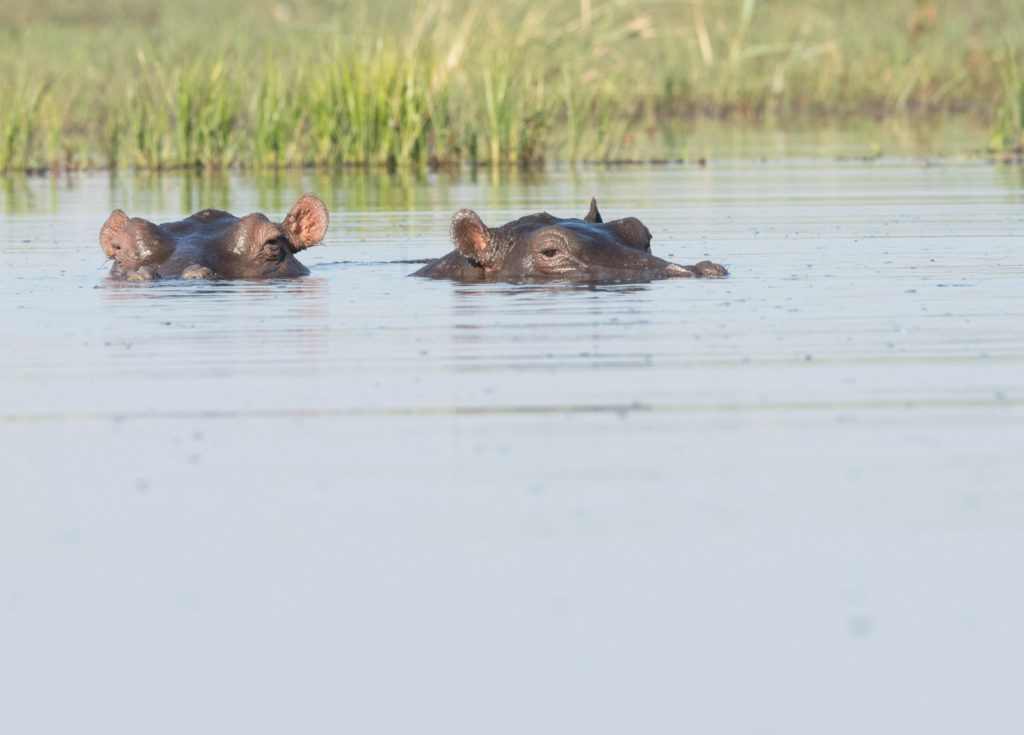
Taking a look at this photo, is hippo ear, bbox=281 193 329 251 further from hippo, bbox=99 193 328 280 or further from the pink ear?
the pink ear

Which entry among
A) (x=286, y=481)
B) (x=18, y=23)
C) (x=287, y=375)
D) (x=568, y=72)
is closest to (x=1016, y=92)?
(x=568, y=72)

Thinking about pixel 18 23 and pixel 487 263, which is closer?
pixel 487 263

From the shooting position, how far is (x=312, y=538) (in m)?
4.36

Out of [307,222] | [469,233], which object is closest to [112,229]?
[307,222]

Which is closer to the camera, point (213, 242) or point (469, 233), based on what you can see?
point (469, 233)

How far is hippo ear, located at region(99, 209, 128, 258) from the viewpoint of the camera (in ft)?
34.0

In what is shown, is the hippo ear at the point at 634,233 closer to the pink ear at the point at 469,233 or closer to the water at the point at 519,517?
the pink ear at the point at 469,233

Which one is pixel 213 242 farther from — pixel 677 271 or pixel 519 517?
pixel 519 517

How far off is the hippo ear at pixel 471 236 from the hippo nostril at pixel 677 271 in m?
1.01

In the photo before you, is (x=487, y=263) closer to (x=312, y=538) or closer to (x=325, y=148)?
(x=312, y=538)

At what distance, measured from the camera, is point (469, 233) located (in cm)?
1004

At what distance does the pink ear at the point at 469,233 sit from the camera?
9.93 meters

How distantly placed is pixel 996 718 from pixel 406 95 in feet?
58.5

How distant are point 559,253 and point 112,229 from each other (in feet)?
8.04
